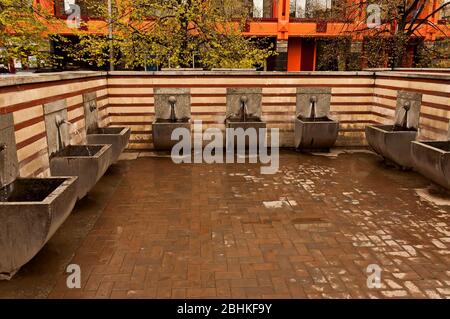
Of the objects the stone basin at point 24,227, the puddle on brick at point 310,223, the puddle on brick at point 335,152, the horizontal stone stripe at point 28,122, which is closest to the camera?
the stone basin at point 24,227

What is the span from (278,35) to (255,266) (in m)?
27.1

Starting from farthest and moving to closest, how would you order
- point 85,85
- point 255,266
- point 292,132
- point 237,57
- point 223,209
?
1. point 237,57
2. point 292,132
3. point 85,85
4. point 223,209
5. point 255,266

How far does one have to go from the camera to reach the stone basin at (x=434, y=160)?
6.83 m

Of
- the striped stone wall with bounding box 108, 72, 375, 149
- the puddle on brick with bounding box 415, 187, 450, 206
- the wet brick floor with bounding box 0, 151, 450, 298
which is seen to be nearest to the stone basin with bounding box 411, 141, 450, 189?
the puddle on brick with bounding box 415, 187, 450, 206

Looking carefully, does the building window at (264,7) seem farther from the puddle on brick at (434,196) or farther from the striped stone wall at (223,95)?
the puddle on brick at (434,196)

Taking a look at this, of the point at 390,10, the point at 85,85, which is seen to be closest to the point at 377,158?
the point at 85,85

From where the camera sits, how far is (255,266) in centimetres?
500

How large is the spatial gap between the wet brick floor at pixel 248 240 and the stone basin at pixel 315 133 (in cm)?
205

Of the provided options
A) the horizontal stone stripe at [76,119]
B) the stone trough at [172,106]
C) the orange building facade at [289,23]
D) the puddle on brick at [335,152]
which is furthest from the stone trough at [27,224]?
the orange building facade at [289,23]


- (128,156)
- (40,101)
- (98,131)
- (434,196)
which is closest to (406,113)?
(434,196)

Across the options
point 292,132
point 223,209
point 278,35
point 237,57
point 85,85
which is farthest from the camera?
point 278,35

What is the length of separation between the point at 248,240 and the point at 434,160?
3898 mm
